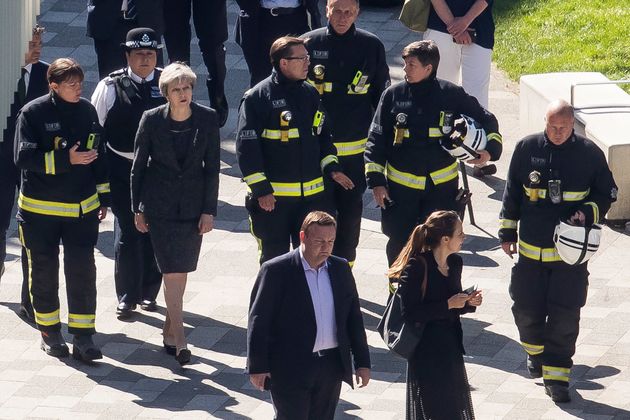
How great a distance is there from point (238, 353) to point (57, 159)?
67.6 inches

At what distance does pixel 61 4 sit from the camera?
18.3m

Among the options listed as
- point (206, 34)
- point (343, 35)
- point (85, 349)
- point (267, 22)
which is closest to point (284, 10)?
point (267, 22)

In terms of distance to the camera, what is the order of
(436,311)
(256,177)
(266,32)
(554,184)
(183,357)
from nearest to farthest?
(436,311) → (554,184) → (256,177) → (183,357) → (266,32)

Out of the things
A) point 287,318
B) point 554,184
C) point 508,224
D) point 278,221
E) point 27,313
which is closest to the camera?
point 287,318

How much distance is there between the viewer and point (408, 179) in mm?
11141

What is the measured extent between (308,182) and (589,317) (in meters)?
2.19

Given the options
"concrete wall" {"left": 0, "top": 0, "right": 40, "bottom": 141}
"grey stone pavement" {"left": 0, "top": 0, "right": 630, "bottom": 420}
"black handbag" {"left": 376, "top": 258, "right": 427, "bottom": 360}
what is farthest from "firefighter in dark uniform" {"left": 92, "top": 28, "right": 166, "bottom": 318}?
"black handbag" {"left": 376, "top": 258, "right": 427, "bottom": 360}

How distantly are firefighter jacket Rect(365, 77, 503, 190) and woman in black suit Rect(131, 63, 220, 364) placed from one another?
44.0 inches

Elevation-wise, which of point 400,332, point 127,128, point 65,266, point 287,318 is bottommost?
point 65,266

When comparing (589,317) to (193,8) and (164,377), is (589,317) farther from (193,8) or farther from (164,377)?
(193,8)

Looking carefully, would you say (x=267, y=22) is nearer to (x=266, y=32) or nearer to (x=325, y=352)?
(x=266, y=32)

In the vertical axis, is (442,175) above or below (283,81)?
below

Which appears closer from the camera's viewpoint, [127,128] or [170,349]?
[170,349]

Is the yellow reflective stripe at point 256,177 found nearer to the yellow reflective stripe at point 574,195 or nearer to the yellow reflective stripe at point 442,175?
the yellow reflective stripe at point 442,175
